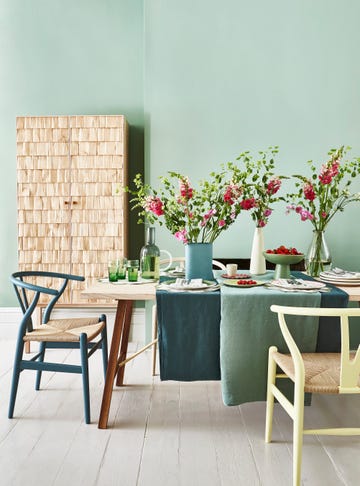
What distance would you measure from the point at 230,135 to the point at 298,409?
2.55 metres

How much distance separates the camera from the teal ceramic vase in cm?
265

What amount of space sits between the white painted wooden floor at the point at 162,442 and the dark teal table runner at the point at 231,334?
0.88 ft

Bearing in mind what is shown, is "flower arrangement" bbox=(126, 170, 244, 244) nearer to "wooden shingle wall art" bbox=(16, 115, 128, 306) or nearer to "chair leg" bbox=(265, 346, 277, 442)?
"chair leg" bbox=(265, 346, 277, 442)

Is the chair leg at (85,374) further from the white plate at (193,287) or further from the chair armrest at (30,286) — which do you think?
the white plate at (193,287)

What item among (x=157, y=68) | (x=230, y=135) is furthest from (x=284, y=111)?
(x=157, y=68)

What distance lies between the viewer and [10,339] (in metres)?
4.31

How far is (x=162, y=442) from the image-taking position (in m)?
2.29

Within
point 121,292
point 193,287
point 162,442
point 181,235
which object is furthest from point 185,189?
point 162,442

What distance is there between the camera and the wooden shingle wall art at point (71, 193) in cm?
388

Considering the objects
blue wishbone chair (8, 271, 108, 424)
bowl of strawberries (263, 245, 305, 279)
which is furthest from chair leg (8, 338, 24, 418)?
bowl of strawberries (263, 245, 305, 279)

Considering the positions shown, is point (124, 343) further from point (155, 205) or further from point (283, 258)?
point (283, 258)

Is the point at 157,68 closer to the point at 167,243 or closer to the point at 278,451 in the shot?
the point at 167,243

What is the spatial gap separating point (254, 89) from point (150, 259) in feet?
6.32

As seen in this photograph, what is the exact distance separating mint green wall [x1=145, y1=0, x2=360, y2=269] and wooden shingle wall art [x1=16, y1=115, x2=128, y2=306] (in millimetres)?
368
